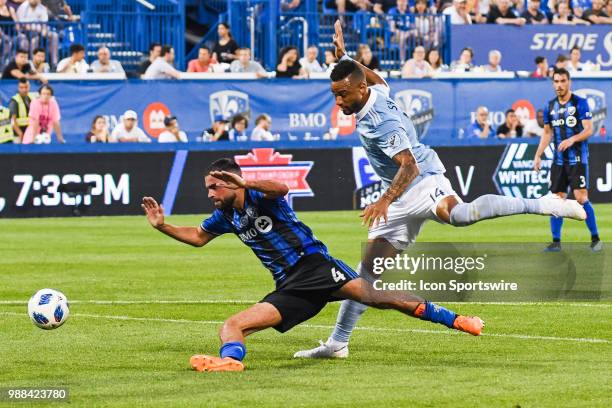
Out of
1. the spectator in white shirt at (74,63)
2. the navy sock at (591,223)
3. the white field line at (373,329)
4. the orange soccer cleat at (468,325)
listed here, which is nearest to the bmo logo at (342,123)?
the spectator in white shirt at (74,63)

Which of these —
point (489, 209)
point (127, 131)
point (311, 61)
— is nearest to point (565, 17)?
point (311, 61)

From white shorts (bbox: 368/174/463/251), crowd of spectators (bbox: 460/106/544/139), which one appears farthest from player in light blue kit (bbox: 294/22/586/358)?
crowd of spectators (bbox: 460/106/544/139)

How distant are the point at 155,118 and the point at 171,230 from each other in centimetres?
1932

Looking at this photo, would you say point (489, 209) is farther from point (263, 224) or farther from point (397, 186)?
point (263, 224)

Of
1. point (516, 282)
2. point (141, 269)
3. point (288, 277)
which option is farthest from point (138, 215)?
point (288, 277)

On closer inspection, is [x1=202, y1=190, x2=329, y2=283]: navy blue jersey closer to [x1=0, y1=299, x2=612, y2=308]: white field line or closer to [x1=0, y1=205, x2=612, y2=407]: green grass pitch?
[x1=0, y1=205, x2=612, y2=407]: green grass pitch

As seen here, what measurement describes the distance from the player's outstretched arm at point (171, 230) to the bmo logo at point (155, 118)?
19063mm

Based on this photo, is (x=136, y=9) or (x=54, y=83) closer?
(x=54, y=83)

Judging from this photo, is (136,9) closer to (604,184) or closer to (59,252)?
(604,184)

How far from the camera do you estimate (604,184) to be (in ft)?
96.4

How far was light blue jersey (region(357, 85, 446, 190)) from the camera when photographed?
34.3 ft

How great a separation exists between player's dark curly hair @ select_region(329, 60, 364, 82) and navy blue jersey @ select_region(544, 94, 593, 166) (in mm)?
9193

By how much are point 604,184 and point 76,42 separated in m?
11.6

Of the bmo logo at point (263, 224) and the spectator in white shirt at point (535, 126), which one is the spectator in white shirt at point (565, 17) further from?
the bmo logo at point (263, 224)
